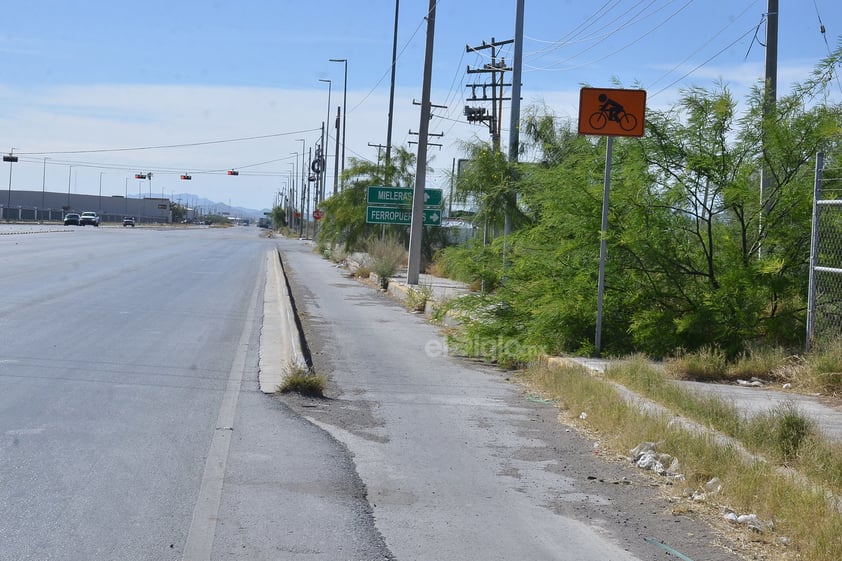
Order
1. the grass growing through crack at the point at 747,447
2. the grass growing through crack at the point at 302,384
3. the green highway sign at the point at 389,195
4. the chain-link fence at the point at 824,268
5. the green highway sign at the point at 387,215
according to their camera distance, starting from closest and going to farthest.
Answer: the grass growing through crack at the point at 747,447 → the grass growing through crack at the point at 302,384 → the chain-link fence at the point at 824,268 → the green highway sign at the point at 387,215 → the green highway sign at the point at 389,195

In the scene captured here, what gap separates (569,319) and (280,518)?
7479mm

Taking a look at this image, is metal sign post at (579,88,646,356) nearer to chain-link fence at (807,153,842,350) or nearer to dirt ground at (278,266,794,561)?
chain-link fence at (807,153,842,350)

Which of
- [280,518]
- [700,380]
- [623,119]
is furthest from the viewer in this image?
[623,119]

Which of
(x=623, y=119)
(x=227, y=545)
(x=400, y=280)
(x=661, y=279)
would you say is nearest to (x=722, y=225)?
(x=661, y=279)

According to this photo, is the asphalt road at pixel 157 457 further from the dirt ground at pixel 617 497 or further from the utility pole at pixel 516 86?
the utility pole at pixel 516 86

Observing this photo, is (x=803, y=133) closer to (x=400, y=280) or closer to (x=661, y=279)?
(x=661, y=279)

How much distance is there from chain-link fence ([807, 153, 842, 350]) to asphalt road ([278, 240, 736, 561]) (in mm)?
3595

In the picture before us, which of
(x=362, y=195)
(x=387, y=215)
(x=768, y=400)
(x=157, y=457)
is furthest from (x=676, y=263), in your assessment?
→ (x=362, y=195)

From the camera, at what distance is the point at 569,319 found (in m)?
12.8

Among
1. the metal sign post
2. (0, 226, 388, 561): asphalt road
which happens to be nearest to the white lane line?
(0, 226, 388, 561): asphalt road

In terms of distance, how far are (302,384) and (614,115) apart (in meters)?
5.20

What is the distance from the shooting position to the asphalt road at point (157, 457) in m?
5.50

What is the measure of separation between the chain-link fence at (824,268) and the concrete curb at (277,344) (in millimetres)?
6195

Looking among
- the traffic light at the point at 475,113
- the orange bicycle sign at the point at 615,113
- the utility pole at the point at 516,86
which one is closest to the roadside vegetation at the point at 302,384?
the orange bicycle sign at the point at 615,113
